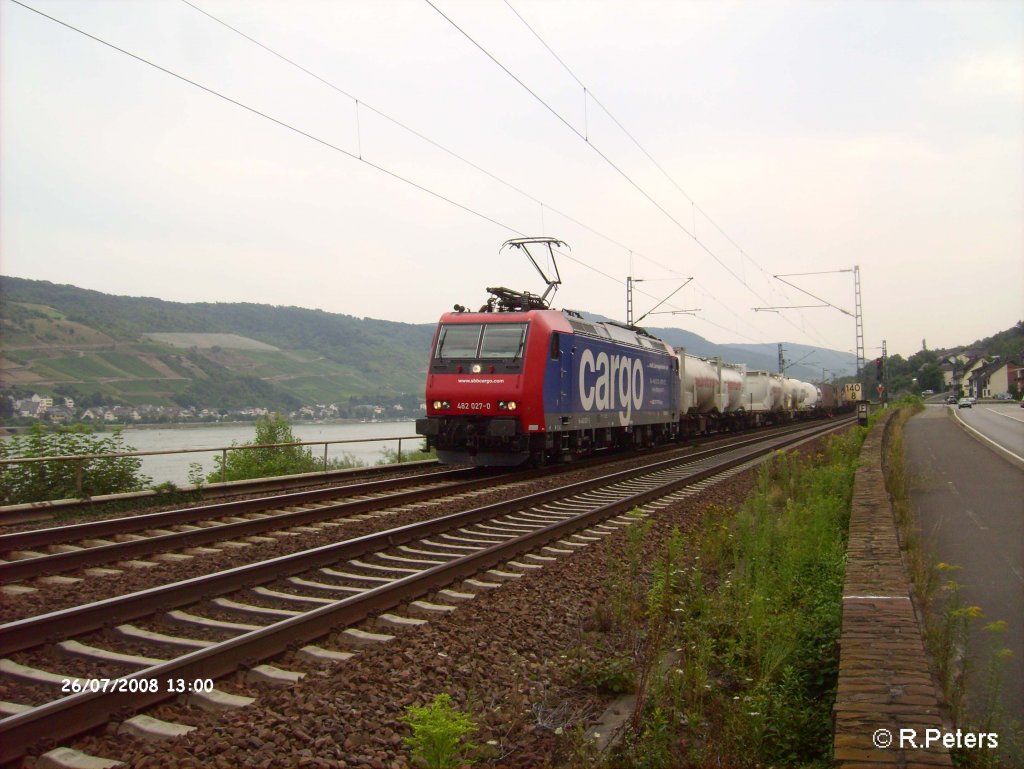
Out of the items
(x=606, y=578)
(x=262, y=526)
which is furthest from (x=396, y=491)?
(x=606, y=578)

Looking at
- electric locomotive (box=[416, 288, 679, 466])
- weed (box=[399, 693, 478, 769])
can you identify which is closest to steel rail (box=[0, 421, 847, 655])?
weed (box=[399, 693, 478, 769])

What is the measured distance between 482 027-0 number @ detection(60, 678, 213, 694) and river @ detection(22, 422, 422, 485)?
9.61 meters

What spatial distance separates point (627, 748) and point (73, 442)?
12.3 metres

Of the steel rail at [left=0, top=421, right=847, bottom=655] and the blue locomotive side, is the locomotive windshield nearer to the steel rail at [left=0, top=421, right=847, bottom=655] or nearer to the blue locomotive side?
the blue locomotive side

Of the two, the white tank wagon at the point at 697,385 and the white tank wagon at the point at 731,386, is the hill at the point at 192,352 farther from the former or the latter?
the white tank wagon at the point at 731,386

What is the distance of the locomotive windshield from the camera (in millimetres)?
16734

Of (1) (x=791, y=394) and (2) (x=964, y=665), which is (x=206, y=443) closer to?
(2) (x=964, y=665)

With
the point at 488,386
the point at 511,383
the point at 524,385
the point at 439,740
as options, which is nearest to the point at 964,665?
the point at 439,740

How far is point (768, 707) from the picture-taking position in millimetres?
4391

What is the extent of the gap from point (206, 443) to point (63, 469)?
6.02 meters

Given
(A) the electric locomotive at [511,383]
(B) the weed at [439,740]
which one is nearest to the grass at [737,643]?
(B) the weed at [439,740]

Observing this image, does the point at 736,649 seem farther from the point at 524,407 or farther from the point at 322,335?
the point at 322,335

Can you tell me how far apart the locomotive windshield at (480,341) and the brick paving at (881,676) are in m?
10.8

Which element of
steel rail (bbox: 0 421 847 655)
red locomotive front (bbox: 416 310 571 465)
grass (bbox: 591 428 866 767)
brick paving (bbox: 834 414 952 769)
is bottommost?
grass (bbox: 591 428 866 767)
